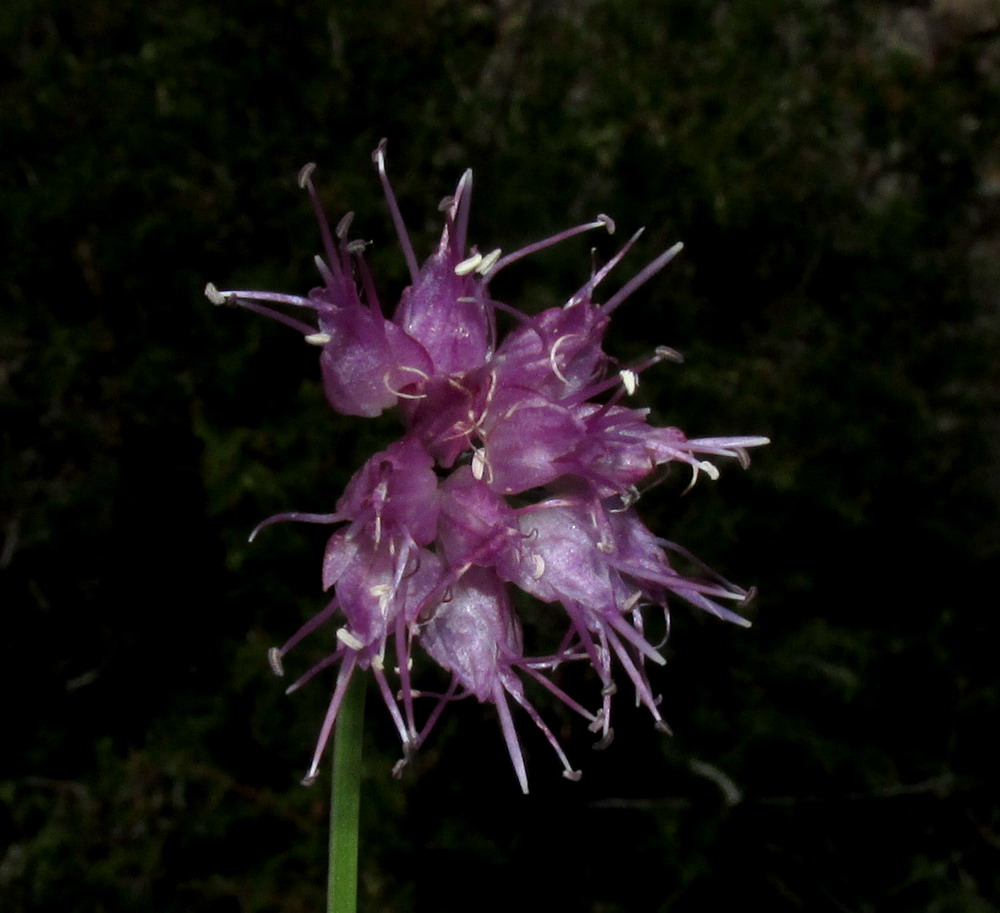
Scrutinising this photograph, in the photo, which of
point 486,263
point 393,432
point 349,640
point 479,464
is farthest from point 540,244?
point 393,432

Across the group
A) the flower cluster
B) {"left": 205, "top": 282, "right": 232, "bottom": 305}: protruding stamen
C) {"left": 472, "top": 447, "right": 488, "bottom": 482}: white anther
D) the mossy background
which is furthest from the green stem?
the mossy background

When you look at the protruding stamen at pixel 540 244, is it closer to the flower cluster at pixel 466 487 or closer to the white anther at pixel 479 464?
the flower cluster at pixel 466 487

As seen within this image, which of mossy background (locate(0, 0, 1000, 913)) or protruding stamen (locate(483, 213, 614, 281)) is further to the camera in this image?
mossy background (locate(0, 0, 1000, 913))

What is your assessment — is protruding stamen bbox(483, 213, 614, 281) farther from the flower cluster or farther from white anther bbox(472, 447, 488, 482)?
white anther bbox(472, 447, 488, 482)

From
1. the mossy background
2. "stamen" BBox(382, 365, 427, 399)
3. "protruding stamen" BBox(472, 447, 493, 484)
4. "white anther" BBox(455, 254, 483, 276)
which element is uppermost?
"white anther" BBox(455, 254, 483, 276)

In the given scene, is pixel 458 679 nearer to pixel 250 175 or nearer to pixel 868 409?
pixel 250 175

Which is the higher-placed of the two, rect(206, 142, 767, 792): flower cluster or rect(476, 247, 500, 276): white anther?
rect(476, 247, 500, 276): white anther
